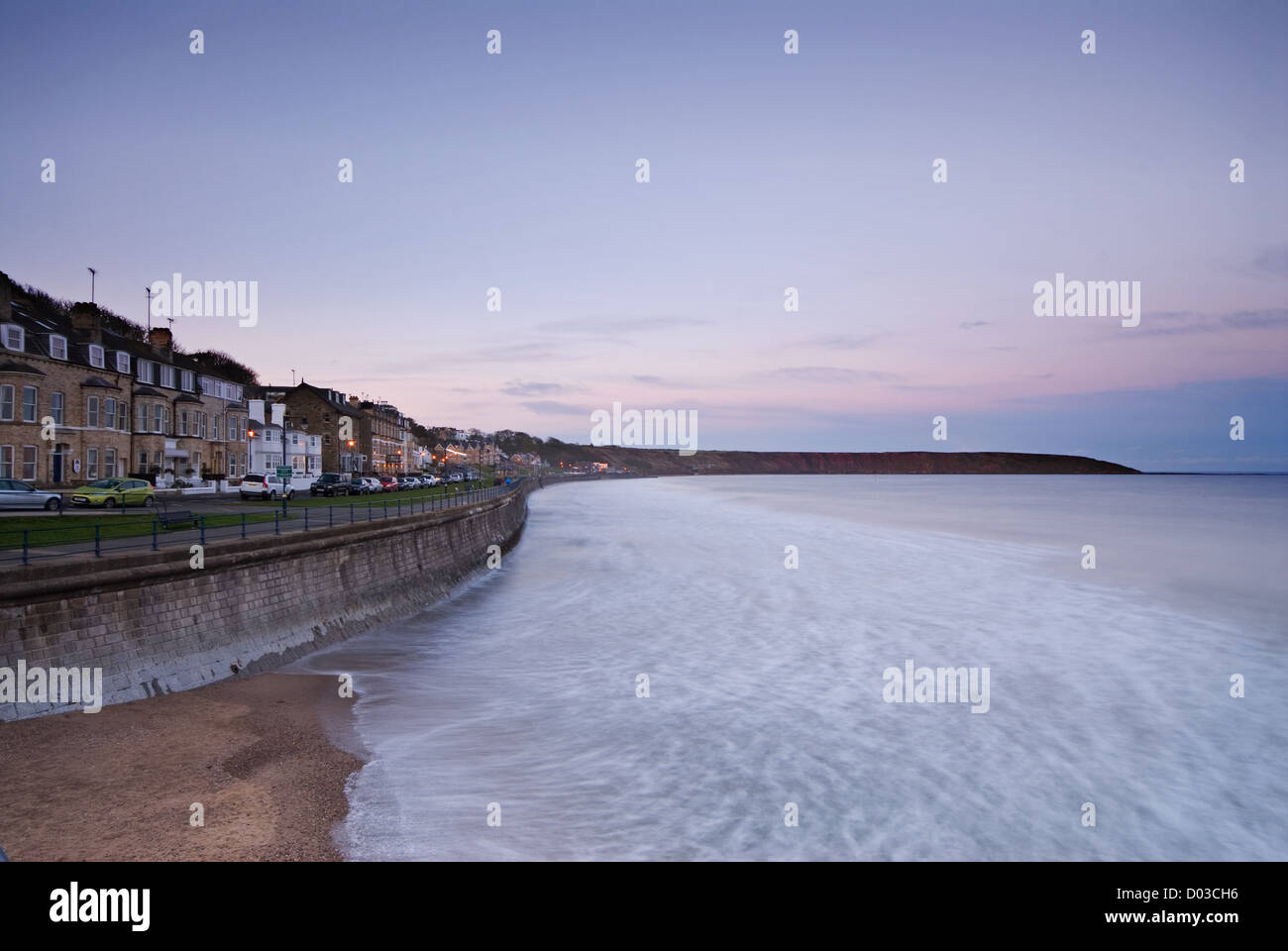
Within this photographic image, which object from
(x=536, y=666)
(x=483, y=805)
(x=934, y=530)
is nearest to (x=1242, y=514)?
(x=934, y=530)

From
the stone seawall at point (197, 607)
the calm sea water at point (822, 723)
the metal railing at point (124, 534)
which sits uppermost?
the metal railing at point (124, 534)

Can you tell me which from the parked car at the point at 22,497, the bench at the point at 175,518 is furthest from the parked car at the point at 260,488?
the bench at the point at 175,518

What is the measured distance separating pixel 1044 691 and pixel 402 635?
1643cm

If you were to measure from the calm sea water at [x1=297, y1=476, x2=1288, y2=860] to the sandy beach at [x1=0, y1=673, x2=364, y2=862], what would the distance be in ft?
Result: 2.26

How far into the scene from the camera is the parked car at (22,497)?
84.5 ft

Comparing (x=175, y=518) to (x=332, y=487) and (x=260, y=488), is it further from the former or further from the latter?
(x=332, y=487)

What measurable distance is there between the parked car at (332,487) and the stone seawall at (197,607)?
25.8m

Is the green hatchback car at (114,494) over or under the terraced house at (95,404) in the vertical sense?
under

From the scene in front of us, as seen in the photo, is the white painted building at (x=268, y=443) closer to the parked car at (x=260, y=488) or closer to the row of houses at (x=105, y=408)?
the row of houses at (x=105, y=408)

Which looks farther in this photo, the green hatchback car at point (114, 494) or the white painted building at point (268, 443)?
the white painted building at point (268, 443)

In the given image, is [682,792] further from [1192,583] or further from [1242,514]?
[1242,514]

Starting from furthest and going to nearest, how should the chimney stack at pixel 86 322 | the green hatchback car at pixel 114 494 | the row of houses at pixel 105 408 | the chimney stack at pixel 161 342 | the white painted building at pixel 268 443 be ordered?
the white painted building at pixel 268 443 < the chimney stack at pixel 161 342 < the chimney stack at pixel 86 322 < the row of houses at pixel 105 408 < the green hatchback car at pixel 114 494

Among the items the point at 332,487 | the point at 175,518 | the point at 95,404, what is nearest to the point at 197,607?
the point at 175,518

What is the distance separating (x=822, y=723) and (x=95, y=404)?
40917 millimetres
